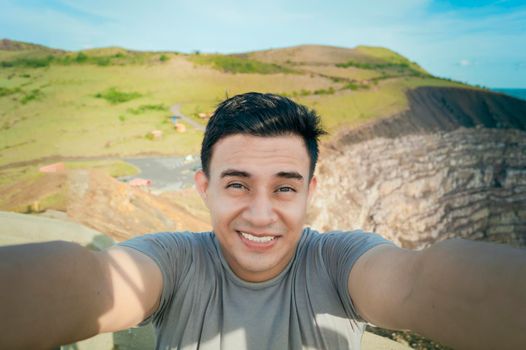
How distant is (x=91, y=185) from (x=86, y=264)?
888 cm

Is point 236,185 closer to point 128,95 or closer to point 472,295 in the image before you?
point 472,295

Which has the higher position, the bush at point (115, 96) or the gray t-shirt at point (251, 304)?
the bush at point (115, 96)

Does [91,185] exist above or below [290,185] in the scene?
below

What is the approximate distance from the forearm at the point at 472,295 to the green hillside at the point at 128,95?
2294cm

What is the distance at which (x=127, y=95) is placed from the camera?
100 feet

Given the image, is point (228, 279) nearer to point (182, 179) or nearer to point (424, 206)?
point (182, 179)

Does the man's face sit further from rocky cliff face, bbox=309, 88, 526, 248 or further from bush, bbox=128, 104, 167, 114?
bush, bbox=128, 104, 167, 114

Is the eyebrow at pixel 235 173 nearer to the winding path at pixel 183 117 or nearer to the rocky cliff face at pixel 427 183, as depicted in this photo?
the rocky cliff face at pixel 427 183

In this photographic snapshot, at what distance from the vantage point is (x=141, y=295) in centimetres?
153

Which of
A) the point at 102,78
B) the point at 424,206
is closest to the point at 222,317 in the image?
the point at 102,78

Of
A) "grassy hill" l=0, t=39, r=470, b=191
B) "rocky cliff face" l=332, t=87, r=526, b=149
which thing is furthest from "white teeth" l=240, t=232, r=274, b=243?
"rocky cliff face" l=332, t=87, r=526, b=149

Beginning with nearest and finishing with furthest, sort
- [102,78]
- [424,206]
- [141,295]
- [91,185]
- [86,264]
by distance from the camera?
[86,264] → [141,295] → [91,185] → [102,78] → [424,206]

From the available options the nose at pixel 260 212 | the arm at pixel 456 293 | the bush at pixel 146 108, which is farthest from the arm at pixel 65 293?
the bush at pixel 146 108

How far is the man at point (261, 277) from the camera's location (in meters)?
1.02
